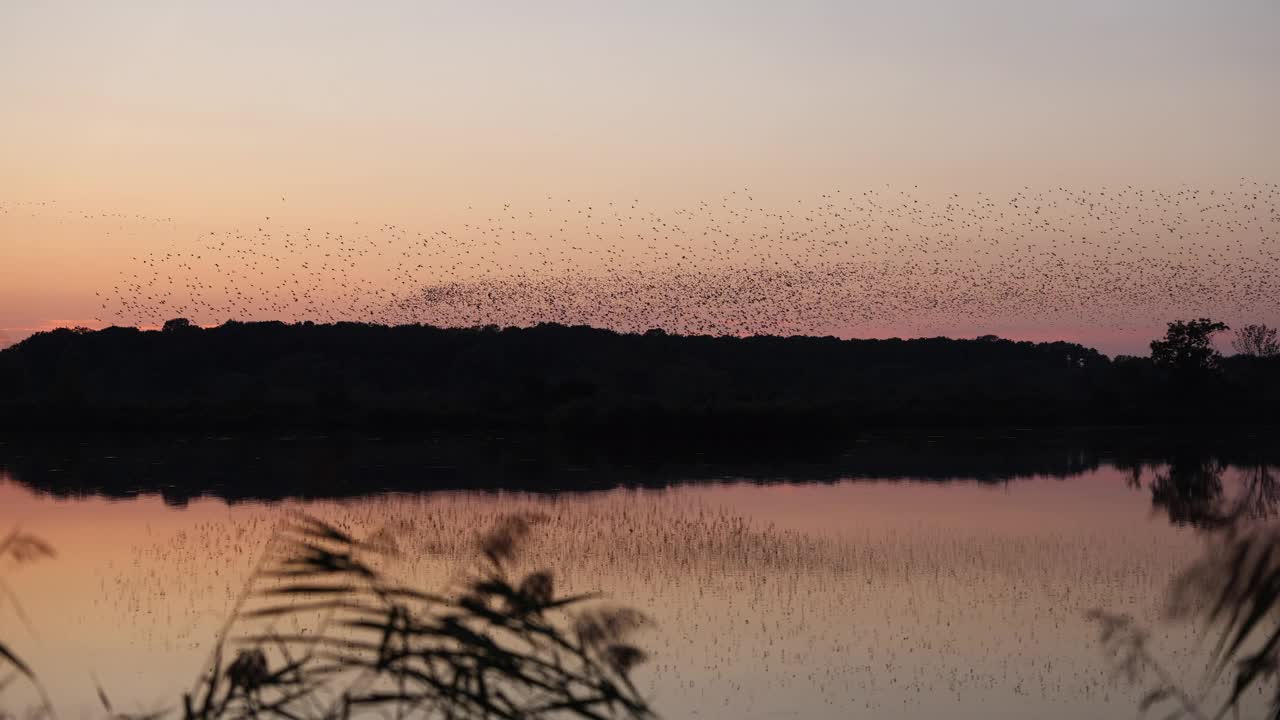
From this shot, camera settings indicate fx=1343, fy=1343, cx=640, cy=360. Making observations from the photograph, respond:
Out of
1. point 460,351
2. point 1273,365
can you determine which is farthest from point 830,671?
point 1273,365

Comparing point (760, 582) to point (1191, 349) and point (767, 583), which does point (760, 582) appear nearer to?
point (767, 583)

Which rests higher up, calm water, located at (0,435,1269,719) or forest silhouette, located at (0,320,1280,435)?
forest silhouette, located at (0,320,1280,435)

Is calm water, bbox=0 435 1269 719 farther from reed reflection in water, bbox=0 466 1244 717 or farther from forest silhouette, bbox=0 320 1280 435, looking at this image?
forest silhouette, bbox=0 320 1280 435

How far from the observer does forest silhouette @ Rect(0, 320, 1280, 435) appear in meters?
70.5

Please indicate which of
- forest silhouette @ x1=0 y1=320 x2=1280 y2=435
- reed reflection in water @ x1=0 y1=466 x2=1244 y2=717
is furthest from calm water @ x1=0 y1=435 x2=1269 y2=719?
forest silhouette @ x1=0 y1=320 x2=1280 y2=435

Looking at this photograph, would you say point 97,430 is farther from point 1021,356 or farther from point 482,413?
point 1021,356

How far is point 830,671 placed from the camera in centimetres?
1655

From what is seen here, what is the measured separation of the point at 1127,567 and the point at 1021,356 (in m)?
95.6

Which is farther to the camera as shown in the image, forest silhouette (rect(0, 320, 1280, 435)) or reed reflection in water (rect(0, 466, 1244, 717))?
forest silhouette (rect(0, 320, 1280, 435))

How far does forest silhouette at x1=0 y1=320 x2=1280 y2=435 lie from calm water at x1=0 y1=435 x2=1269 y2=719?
29236 millimetres

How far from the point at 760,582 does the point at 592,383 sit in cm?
5936

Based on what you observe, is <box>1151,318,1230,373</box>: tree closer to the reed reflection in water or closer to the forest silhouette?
the forest silhouette

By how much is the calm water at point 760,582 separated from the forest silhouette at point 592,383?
29.2m

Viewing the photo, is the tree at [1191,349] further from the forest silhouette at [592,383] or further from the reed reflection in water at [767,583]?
the reed reflection in water at [767,583]
